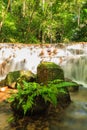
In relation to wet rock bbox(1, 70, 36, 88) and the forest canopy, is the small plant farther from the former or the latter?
the forest canopy

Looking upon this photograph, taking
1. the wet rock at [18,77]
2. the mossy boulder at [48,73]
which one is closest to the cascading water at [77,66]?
the wet rock at [18,77]

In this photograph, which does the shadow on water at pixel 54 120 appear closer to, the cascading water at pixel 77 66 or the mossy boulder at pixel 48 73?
the mossy boulder at pixel 48 73

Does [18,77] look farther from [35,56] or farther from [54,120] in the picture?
[35,56]

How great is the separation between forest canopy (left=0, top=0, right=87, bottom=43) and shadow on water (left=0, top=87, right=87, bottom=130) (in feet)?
57.0

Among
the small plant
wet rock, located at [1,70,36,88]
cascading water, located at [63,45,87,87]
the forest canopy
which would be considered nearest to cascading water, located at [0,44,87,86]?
cascading water, located at [63,45,87,87]

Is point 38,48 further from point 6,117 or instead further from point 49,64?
point 6,117

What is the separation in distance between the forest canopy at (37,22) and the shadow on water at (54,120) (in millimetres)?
17363

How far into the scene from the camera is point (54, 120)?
558 cm

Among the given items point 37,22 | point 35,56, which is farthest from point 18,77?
point 37,22

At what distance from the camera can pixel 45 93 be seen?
5816 mm

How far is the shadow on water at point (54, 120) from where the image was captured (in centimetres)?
518

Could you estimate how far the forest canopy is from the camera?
A: 24.5 m

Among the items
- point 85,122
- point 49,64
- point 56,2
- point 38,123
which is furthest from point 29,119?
point 56,2

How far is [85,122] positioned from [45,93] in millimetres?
1078
